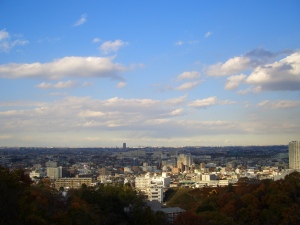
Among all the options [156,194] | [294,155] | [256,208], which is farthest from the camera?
[294,155]

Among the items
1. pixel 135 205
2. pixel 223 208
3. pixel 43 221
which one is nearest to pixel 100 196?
pixel 135 205

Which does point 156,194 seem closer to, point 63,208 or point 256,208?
point 256,208

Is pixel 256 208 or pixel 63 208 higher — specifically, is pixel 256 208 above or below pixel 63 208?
below

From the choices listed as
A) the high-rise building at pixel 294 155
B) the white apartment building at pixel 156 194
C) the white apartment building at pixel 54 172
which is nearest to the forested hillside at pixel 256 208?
the white apartment building at pixel 156 194

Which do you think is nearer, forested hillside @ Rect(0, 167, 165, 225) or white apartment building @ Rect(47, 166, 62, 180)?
forested hillside @ Rect(0, 167, 165, 225)

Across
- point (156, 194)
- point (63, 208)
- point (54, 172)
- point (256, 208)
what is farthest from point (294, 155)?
point (63, 208)

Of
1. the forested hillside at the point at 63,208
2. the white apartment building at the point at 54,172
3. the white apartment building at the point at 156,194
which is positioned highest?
the forested hillside at the point at 63,208

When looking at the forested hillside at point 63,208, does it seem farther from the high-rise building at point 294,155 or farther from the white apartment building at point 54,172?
the high-rise building at point 294,155

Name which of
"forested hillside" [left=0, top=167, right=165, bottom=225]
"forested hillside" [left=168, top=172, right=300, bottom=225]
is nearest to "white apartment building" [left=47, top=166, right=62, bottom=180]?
"forested hillside" [left=0, top=167, right=165, bottom=225]

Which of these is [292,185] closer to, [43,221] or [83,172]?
[43,221]

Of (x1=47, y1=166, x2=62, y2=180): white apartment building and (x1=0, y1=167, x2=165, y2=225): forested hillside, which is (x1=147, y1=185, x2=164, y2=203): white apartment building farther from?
(x1=47, y1=166, x2=62, y2=180): white apartment building

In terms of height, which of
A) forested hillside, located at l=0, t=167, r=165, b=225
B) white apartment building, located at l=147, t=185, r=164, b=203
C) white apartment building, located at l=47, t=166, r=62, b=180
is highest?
forested hillside, located at l=0, t=167, r=165, b=225
